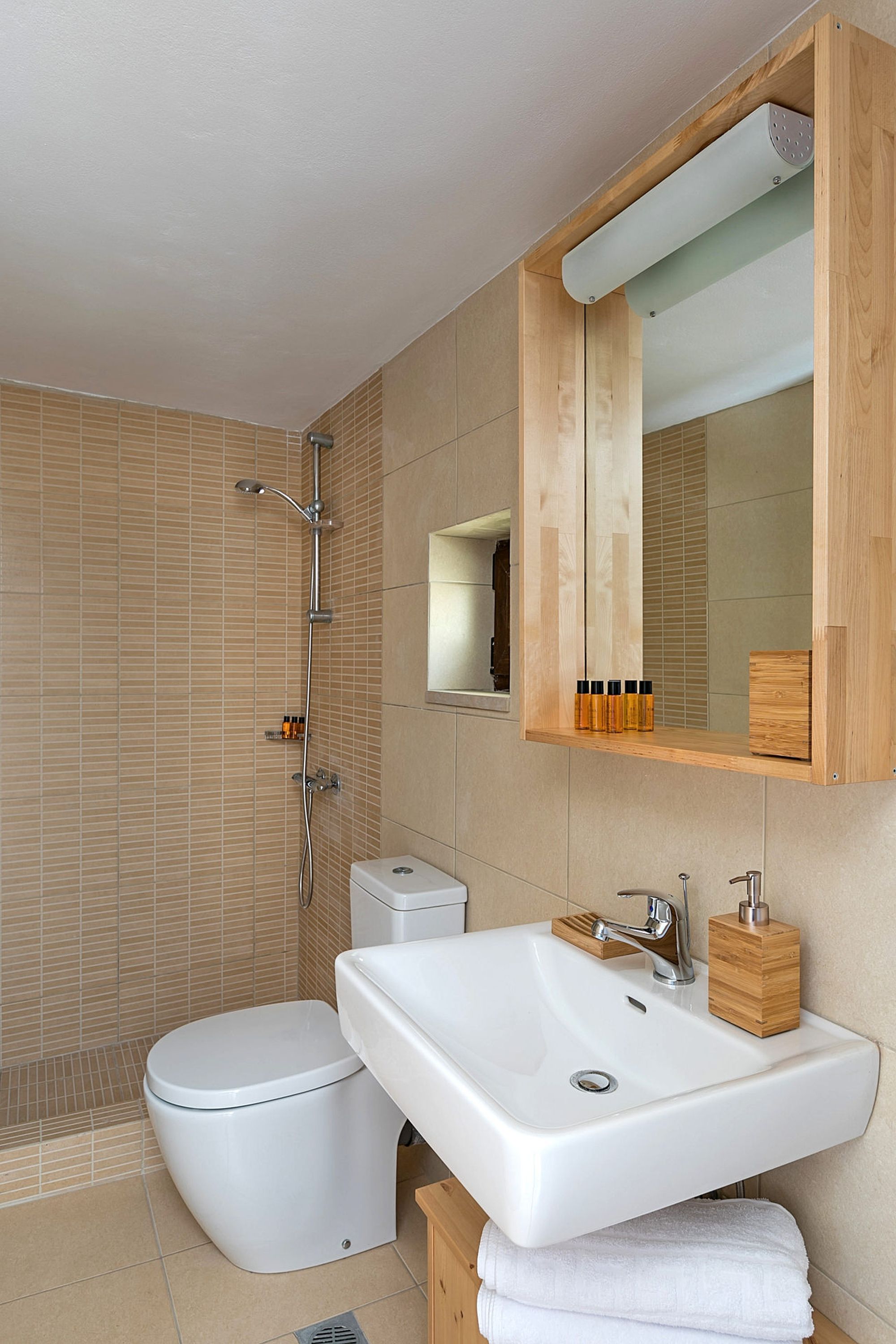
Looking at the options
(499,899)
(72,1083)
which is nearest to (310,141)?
(499,899)

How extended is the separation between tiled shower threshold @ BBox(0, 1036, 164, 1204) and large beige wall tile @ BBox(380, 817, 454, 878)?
103 cm

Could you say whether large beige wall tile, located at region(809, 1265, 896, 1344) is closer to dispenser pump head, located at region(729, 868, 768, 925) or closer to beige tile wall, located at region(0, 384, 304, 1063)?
dispenser pump head, located at region(729, 868, 768, 925)

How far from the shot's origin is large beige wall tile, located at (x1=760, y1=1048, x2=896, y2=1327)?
3.51ft

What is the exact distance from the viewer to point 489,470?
1.97m

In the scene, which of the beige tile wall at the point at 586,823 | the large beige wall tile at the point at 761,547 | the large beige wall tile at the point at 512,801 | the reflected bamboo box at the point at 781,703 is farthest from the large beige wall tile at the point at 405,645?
the reflected bamboo box at the point at 781,703

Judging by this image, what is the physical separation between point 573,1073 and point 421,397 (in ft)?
5.66

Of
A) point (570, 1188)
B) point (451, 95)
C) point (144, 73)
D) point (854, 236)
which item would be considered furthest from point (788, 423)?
point (144, 73)

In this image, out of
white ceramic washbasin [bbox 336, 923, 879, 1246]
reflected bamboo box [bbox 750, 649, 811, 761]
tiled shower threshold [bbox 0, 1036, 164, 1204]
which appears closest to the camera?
white ceramic washbasin [bbox 336, 923, 879, 1246]

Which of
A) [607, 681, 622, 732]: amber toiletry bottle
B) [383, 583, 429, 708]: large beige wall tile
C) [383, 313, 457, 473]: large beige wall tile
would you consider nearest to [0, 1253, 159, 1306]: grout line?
[383, 583, 429, 708]: large beige wall tile

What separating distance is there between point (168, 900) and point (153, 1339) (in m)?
1.45

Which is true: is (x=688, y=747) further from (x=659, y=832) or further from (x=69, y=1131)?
(x=69, y=1131)

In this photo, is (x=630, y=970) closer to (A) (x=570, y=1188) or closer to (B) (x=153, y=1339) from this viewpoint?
(A) (x=570, y=1188)

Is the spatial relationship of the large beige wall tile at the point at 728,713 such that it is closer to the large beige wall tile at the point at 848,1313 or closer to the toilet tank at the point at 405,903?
the large beige wall tile at the point at 848,1313

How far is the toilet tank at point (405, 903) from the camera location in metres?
2.01
